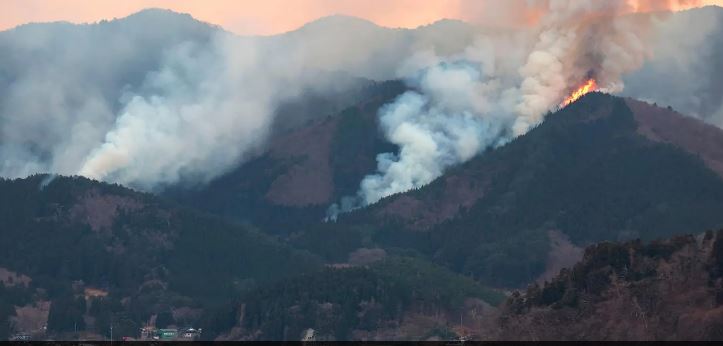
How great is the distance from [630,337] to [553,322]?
38.2 ft

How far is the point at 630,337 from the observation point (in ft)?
526

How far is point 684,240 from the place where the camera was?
585 ft

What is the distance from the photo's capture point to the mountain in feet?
528

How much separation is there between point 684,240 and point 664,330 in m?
19.7

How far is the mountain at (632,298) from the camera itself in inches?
6334

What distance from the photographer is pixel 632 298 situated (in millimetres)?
167875

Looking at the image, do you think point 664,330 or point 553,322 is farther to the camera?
point 553,322
